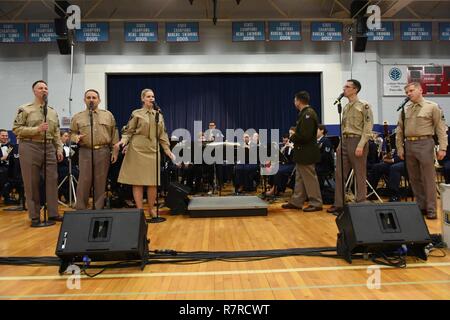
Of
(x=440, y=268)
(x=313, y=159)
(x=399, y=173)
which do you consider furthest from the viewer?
(x=399, y=173)

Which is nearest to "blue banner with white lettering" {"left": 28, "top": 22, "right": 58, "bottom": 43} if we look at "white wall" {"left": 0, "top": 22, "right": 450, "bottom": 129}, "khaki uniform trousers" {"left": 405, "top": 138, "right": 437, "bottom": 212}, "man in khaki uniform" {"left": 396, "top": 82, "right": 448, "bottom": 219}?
"white wall" {"left": 0, "top": 22, "right": 450, "bottom": 129}

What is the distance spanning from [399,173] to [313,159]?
1866 millimetres

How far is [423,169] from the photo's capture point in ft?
13.8

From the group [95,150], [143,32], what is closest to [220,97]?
[143,32]

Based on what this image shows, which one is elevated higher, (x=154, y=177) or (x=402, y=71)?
(x=402, y=71)

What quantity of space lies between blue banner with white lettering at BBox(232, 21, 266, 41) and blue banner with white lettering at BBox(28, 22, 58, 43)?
16.1 ft

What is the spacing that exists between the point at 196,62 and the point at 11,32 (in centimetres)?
501

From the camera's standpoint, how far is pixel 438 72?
10.8 meters

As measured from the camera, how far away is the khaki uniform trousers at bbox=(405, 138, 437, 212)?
164 inches

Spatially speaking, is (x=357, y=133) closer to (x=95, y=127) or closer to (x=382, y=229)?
(x=382, y=229)

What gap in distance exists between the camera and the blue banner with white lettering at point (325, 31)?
9742 millimetres

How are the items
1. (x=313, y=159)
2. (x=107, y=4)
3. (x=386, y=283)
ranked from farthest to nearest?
(x=107, y=4) < (x=313, y=159) < (x=386, y=283)
